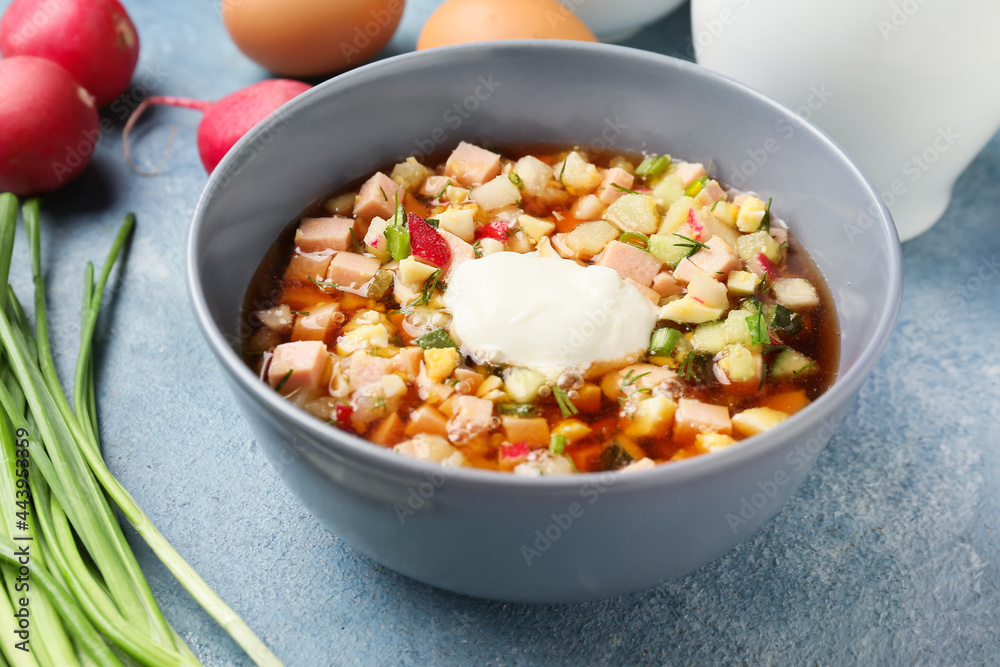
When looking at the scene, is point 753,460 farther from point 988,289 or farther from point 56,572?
point 988,289

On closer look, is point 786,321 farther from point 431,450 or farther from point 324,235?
point 324,235

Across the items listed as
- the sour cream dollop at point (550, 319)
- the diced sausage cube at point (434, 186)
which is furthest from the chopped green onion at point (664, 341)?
the diced sausage cube at point (434, 186)

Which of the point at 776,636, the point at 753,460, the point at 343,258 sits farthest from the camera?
the point at 343,258

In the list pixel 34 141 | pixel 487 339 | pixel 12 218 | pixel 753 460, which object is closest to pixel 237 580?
pixel 487 339

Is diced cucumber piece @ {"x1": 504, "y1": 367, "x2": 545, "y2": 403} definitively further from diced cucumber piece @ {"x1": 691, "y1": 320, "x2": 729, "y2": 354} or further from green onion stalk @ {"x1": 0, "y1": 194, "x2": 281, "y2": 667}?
green onion stalk @ {"x1": 0, "y1": 194, "x2": 281, "y2": 667}

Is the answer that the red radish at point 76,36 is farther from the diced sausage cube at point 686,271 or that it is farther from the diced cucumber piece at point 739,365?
the diced cucumber piece at point 739,365


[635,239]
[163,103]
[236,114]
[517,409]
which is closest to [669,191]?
[635,239]
